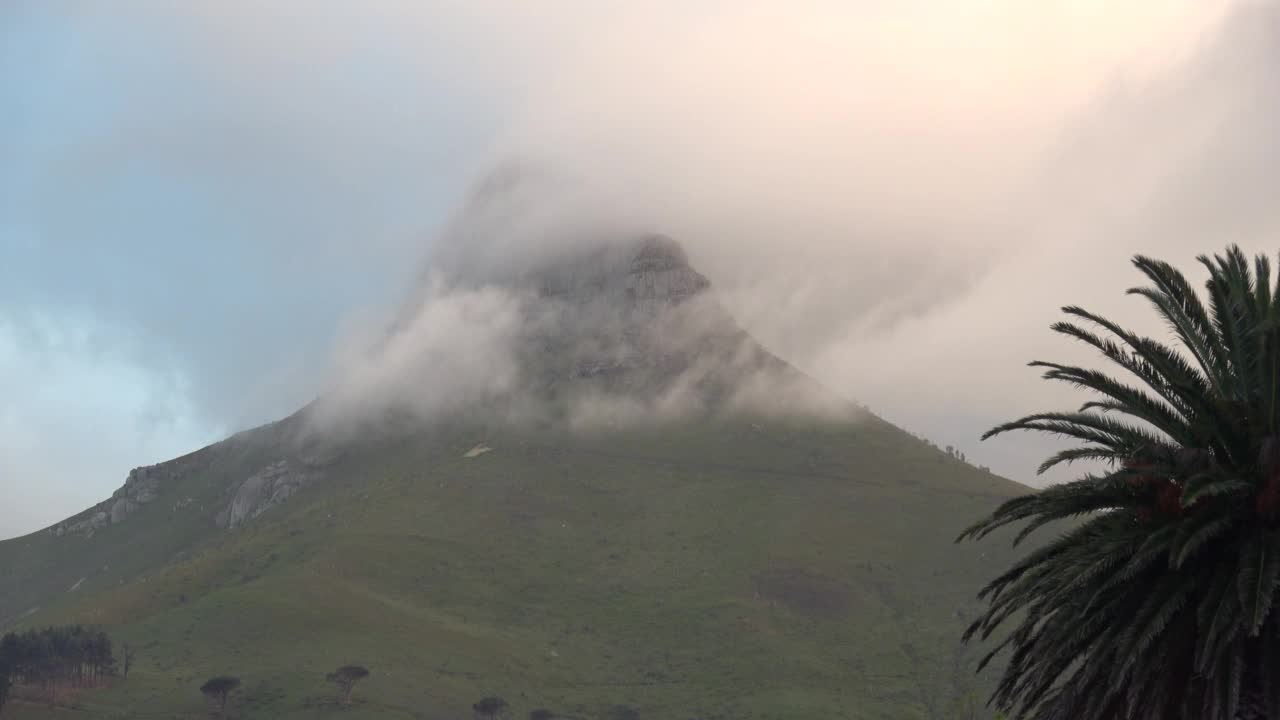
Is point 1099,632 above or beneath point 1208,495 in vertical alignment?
beneath

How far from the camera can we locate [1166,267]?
113ft

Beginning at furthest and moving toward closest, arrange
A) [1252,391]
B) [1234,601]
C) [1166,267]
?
1. [1166,267]
2. [1252,391]
3. [1234,601]

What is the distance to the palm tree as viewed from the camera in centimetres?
3000

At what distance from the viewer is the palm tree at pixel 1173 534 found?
3000cm

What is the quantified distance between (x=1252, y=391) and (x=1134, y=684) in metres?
8.05

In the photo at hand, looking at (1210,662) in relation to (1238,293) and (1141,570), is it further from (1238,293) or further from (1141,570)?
(1238,293)

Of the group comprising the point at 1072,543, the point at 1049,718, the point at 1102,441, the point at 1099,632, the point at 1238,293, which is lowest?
the point at 1049,718

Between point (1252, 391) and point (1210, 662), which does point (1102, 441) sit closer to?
point (1252, 391)

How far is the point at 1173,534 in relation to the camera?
31.5m

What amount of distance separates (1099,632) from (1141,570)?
204 cm

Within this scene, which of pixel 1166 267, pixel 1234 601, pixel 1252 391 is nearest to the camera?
pixel 1234 601

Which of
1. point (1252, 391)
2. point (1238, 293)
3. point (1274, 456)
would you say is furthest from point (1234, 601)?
point (1238, 293)

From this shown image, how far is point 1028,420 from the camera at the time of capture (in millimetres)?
35438

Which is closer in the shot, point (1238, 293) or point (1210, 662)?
point (1210, 662)
